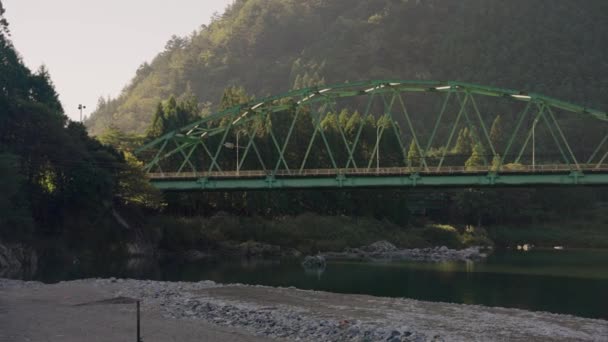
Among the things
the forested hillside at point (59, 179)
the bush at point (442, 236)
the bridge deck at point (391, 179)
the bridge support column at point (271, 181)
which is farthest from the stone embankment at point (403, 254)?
the forested hillside at point (59, 179)

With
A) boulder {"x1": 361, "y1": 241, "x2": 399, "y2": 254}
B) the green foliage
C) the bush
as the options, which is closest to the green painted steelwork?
boulder {"x1": 361, "y1": 241, "x2": 399, "y2": 254}

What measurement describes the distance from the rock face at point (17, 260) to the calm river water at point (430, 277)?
5.79 ft

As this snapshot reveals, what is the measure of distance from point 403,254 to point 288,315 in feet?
188

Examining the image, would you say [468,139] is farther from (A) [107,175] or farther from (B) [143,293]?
(B) [143,293]

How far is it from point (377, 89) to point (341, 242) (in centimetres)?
2162

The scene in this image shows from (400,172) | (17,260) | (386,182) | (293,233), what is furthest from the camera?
(293,233)

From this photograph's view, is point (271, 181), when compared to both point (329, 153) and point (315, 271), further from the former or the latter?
point (315, 271)

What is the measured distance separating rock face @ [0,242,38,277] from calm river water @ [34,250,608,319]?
177 cm

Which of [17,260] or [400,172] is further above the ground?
[400,172]

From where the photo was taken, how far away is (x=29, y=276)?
59.1 m

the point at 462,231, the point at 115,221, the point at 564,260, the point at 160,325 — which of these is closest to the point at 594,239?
the point at 462,231

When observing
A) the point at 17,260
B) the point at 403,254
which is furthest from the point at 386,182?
the point at 17,260

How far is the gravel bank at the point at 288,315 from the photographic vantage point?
3459 centimetres

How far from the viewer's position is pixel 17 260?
218 feet
